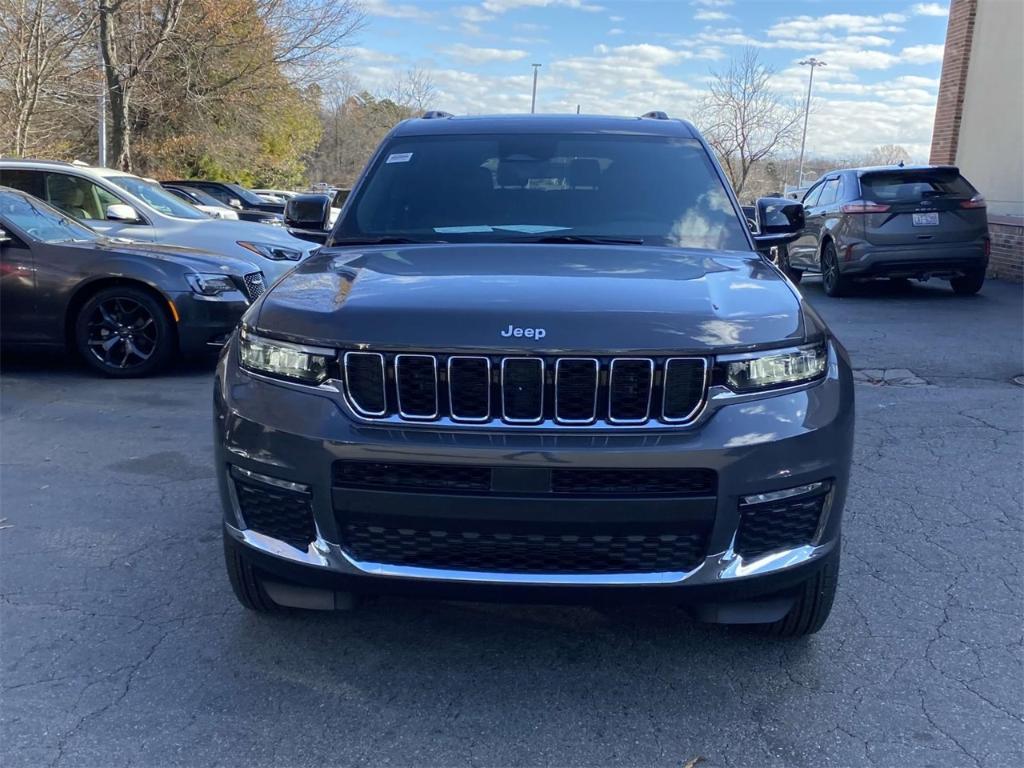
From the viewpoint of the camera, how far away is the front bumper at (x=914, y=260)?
11.6 m

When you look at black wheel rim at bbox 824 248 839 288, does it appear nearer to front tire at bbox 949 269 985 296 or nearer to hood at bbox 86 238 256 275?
front tire at bbox 949 269 985 296

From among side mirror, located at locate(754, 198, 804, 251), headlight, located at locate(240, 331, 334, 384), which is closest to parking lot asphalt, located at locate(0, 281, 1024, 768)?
headlight, located at locate(240, 331, 334, 384)

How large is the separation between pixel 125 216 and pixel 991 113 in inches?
510

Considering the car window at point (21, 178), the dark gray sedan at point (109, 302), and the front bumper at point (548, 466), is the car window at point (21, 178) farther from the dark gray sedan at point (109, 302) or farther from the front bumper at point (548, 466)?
the front bumper at point (548, 466)

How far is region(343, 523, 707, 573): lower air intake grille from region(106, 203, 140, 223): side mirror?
881 centimetres

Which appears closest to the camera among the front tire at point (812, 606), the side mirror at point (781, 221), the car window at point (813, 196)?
the front tire at point (812, 606)

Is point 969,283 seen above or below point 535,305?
below

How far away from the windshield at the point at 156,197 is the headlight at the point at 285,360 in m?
9.02

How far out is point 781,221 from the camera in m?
4.46

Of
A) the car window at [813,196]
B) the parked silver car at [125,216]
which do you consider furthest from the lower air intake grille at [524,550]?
the car window at [813,196]

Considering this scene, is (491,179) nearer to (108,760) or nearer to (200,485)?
(200,485)

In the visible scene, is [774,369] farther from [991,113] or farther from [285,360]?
[991,113]

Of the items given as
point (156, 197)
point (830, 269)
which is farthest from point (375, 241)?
point (830, 269)

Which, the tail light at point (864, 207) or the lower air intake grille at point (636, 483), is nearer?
the lower air intake grille at point (636, 483)
